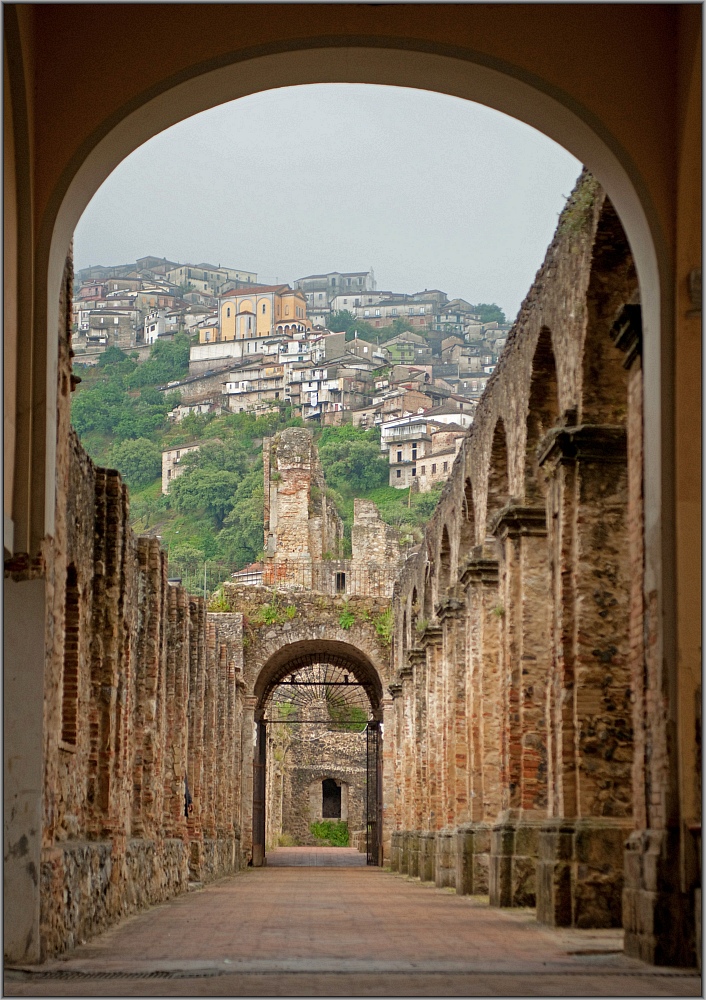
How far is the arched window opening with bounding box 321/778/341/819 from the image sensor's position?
60.3m

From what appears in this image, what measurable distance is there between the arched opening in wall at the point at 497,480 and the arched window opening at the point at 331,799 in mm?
43295

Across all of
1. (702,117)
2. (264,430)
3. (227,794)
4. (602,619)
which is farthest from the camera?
(264,430)

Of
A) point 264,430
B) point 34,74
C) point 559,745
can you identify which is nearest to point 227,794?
point 559,745

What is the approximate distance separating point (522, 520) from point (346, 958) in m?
7.04

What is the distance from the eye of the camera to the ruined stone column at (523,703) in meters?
14.6

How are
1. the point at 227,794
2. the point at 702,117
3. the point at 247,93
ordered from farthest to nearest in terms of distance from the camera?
the point at 227,794 → the point at 247,93 → the point at 702,117

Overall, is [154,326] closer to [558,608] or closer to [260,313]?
[260,313]

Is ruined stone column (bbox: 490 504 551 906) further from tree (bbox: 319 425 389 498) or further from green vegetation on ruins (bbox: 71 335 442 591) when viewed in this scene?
tree (bbox: 319 425 389 498)

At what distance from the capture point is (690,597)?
26.1 ft

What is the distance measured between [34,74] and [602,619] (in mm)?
6140

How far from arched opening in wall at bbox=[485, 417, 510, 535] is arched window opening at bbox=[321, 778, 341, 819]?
43.3m

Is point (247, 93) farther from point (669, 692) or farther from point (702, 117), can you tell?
point (669, 692)

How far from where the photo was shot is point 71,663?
11.8 metres

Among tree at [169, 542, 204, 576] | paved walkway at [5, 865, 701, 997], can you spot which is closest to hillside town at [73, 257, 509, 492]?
tree at [169, 542, 204, 576]
